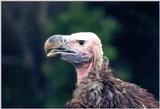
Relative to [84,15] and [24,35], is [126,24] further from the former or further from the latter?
[24,35]

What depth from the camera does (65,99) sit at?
3344 millimetres

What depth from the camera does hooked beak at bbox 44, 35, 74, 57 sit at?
3.31 m

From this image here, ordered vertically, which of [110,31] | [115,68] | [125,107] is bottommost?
[125,107]

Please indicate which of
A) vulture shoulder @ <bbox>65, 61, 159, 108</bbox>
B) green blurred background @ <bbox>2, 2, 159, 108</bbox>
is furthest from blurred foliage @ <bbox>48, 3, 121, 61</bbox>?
vulture shoulder @ <bbox>65, 61, 159, 108</bbox>

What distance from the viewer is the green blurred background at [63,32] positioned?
131 inches

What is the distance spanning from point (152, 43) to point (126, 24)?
200 millimetres

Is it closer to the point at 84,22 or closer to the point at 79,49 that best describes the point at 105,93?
the point at 79,49

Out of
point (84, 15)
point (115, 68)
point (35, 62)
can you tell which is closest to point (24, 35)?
point (35, 62)

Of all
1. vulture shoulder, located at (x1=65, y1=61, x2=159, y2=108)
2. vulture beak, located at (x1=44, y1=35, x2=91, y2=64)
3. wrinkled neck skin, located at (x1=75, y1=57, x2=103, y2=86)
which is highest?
vulture beak, located at (x1=44, y1=35, x2=91, y2=64)

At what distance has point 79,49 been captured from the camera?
3312 millimetres

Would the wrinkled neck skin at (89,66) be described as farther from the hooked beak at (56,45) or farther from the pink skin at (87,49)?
the hooked beak at (56,45)

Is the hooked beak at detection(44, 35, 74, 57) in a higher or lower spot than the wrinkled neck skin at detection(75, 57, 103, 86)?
higher

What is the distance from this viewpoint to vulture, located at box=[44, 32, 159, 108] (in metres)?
3.32

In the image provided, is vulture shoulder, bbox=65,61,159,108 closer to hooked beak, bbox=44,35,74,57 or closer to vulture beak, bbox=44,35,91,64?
vulture beak, bbox=44,35,91,64
